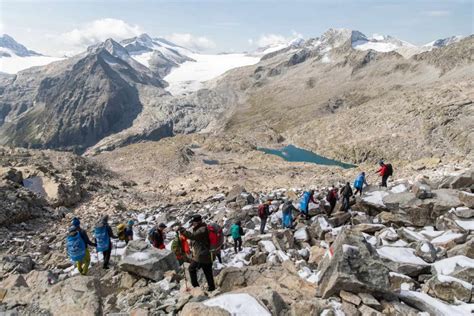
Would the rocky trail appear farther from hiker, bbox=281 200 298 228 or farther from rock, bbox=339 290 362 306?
hiker, bbox=281 200 298 228

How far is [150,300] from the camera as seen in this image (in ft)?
29.6

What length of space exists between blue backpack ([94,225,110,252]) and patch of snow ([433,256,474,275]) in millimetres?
9828

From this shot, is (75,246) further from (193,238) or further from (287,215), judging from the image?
(287,215)

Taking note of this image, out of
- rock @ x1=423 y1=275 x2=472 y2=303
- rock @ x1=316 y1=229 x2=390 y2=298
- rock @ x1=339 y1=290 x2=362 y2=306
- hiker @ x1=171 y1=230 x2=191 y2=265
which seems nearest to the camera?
rock @ x1=339 y1=290 x2=362 y2=306

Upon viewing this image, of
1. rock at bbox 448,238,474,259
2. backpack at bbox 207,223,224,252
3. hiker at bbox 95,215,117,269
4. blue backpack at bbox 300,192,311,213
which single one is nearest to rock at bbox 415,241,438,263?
rock at bbox 448,238,474,259

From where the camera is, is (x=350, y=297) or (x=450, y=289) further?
(x=450, y=289)

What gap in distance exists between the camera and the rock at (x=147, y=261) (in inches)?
419

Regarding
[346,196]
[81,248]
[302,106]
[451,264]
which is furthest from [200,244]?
[302,106]

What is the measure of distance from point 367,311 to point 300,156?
80.0 meters

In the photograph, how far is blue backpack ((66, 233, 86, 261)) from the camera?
1155 cm

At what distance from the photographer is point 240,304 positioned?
7090 millimetres

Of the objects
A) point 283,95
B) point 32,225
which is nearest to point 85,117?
point 283,95

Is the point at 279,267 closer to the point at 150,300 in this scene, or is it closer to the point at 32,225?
the point at 150,300

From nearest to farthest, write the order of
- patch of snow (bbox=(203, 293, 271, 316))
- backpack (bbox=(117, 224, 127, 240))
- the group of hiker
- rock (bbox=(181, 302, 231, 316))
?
rock (bbox=(181, 302, 231, 316))
patch of snow (bbox=(203, 293, 271, 316))
the group of hiker
backpack (bbox=(117, 224, 127, 240))
